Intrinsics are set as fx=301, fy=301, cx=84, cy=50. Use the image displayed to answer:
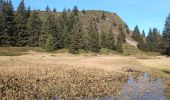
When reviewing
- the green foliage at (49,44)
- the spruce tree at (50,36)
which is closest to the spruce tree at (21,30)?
the spruce tree at (50,36)

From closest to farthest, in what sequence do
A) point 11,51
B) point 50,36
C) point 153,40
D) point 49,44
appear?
point 11,51 → point 49,44 → point 50,36 → point 153,40

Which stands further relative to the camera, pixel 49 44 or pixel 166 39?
pixel 166 39

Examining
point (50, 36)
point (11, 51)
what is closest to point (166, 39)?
point (50, 36)

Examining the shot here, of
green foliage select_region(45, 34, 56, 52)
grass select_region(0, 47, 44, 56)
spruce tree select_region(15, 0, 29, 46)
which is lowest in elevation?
grass select_region(0, 47, 44, 56)

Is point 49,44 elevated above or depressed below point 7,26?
below

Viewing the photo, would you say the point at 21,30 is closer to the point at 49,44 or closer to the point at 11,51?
the point at 49,44

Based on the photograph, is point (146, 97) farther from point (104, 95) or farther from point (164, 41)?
point (164, 41)

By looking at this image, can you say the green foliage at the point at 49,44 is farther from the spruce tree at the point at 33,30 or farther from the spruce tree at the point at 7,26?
the spruce tree at the point at 7,26

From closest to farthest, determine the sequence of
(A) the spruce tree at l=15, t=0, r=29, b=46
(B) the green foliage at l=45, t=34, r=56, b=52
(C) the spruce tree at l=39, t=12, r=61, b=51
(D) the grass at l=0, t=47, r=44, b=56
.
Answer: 1. (D) the grass at l=0, t=47, r=44, b=56
2. (B) the green foliage at l=45, t=34, r=56, b=52
3. (C) the spruce tree at l=39, t=12, r=61, b=51
4. (A) the spruce tree at l=15, t=0, r=29, b=46

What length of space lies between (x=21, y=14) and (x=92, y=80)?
99414 mm

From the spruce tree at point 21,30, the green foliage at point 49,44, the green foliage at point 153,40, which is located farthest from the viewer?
the green foliage at point 153,40

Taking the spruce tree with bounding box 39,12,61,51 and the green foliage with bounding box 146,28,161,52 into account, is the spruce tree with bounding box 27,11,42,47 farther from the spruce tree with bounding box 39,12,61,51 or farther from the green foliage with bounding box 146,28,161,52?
the green foliage with bounding box 146,28,161,52

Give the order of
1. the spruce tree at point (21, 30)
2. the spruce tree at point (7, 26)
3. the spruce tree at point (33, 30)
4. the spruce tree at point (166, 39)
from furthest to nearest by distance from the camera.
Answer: the spruce tree at point (33, 30), the spruce tree at point (166, 39), the spruce tree at point (21, 30), the spruce tree at point (7, 26)

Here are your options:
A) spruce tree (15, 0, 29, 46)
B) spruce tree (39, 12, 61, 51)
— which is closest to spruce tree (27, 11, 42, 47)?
spruce tree (15, 0, 29, 46)
